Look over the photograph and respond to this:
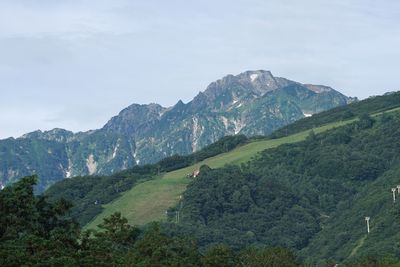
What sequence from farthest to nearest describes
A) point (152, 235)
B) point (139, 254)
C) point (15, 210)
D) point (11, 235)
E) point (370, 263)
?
point (370, 263) < point (152, 235) < point (139, 254) < point (15, 210) < point (11, 235)

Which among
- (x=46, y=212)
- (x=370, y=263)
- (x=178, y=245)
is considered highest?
(x=46, y=212)

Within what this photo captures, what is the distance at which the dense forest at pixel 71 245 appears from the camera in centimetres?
6406

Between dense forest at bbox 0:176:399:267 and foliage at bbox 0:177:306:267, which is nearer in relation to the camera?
foliage at bbox 0:177:306:267

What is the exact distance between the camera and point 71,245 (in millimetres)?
72562

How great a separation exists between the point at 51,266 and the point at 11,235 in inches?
458

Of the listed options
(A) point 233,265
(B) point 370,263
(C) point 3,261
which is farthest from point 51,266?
(B) point 370,263

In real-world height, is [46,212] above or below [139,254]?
above

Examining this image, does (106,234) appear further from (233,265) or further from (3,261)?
(3,261)

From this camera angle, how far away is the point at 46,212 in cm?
8488

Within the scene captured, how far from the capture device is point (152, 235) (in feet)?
343

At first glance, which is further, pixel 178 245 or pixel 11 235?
pixel 178 245

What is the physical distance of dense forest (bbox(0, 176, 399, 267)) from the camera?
6406cm

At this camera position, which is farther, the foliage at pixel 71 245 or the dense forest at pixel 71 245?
the dense forest at pixel 71 245

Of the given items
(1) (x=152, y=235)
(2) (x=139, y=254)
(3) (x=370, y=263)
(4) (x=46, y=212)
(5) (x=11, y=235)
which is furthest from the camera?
(3) (x=370, y=263)
